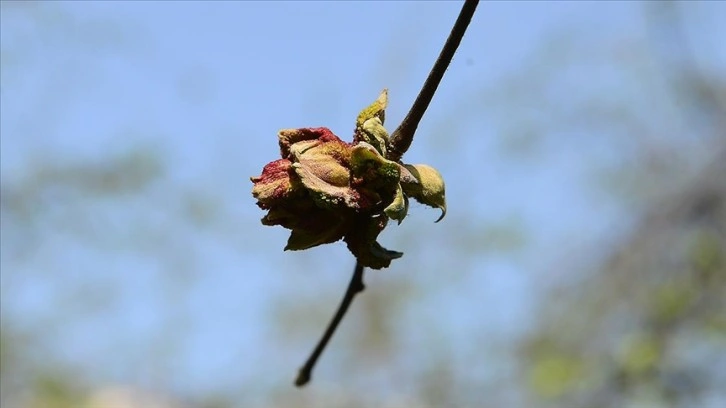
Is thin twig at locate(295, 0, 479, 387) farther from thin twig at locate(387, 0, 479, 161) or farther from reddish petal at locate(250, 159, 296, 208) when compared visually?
reddish petal at locate(250, 159, 296, 208)

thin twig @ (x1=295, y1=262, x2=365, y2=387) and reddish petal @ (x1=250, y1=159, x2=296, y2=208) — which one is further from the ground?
thin twig @ (x1=295, y1=262, x2=365, y2=387)

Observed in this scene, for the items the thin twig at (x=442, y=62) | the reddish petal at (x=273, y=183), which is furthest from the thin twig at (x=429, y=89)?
the reddish petal at (x=273, y=183)

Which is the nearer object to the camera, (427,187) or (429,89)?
(429,89)

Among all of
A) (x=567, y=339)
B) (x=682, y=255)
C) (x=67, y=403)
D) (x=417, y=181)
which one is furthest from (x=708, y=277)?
(x=67, y=403)

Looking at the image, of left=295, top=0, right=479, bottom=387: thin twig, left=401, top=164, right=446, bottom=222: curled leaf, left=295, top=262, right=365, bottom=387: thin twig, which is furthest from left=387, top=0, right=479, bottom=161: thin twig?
left=295, top=262, right=365, bottom=387: thin twig

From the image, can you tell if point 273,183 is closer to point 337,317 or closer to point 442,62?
point 442,62

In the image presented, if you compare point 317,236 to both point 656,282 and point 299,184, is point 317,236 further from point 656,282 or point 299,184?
point 656,282

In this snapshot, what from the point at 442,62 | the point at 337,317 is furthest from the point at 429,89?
the point at 337,317

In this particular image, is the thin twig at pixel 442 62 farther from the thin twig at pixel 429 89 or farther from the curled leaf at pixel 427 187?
the curled leaf at pixel 427 187
